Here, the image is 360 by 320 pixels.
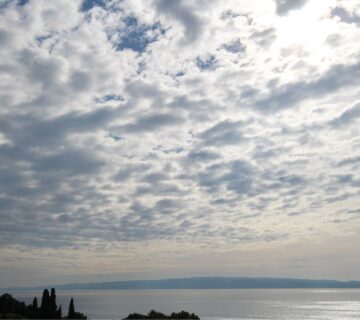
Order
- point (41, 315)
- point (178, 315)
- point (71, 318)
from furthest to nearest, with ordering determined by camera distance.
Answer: point (71, 318) → point (41, 315) → point (178, 315)

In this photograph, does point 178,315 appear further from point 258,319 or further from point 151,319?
point 258,319

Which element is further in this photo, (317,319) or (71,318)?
(317,319)

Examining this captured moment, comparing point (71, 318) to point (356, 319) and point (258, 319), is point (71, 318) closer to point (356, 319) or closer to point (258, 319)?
point (258, 319)

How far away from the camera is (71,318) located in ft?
327

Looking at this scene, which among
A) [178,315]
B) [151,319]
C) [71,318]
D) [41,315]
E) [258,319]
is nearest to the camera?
[151,319]

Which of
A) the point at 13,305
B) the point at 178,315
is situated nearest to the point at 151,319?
the point at 178,315

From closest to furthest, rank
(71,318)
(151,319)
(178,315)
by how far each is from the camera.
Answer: (151,319) → (178,315) → (71,318)

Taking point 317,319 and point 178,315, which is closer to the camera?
point 178,315

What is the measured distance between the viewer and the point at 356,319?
16300cm

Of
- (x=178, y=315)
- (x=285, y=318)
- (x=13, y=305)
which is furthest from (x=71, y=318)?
(x=285, y=318)

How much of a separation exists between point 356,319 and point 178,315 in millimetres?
108558

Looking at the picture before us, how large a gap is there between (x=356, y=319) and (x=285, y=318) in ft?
90.6

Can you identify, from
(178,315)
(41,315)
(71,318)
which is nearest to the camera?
(178,315)

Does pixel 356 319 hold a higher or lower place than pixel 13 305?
lower
